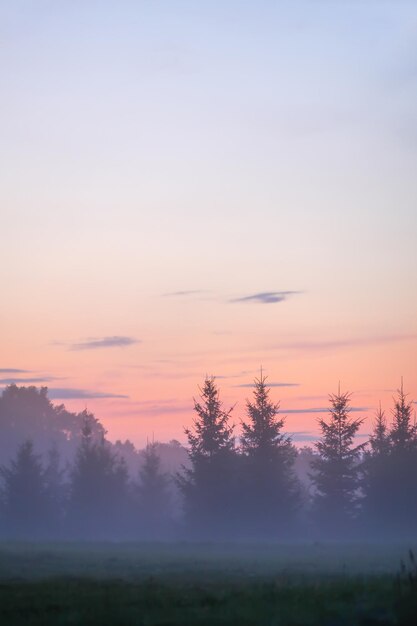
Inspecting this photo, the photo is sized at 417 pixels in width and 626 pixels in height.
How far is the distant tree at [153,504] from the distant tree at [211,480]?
1779 centimetres

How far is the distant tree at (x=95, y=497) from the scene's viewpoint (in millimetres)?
89750

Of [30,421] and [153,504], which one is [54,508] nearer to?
[153,504]

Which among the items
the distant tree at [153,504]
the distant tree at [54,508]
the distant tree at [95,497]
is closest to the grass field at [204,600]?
the distant tree at [95,497]

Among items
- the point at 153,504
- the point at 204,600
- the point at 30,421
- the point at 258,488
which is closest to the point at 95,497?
the point at 153,504

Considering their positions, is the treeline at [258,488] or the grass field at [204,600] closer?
the grass field at [204,600]

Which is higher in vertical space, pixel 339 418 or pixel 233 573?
pixel 339 418

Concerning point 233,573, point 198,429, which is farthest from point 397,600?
point 198,429

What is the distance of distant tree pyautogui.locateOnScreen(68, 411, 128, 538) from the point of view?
89.8m

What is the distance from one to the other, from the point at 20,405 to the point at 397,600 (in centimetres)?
17275

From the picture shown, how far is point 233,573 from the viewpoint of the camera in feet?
105

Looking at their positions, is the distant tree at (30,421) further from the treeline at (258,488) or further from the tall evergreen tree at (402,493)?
the tall evergreen tree at (402,493)

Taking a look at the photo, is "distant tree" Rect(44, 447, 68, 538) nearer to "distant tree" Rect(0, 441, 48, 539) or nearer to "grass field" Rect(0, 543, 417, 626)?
"distant tree" Rect(0, 441, 48, 539)

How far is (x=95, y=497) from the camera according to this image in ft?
296

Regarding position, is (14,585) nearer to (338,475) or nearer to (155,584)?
(155,584)
